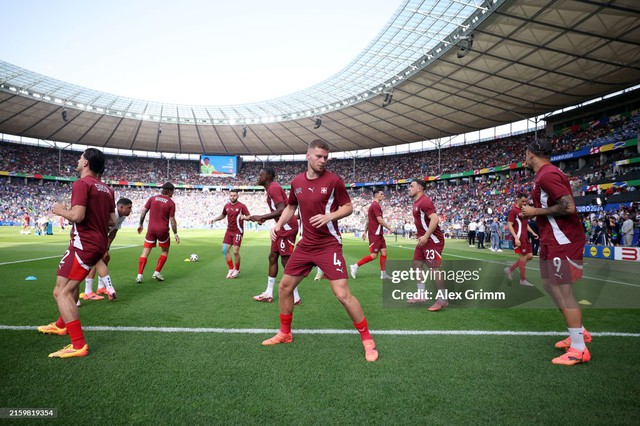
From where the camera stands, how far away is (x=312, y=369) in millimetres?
3426

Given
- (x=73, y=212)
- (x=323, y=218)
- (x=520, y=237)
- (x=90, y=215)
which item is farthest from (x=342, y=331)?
(x=520, y=237)

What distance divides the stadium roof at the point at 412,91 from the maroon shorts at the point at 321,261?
22.5m

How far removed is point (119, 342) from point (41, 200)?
205 ft

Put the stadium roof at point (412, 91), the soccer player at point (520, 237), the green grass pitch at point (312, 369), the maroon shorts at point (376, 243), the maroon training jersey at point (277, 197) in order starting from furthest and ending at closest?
the stadium roof at point (412, 91) → the maroon shorts at point (376, 243) → the soccer player at point (520, 237) → the maroon training jersey at point (277, 197) → the green grass pitch at point (312, 369)

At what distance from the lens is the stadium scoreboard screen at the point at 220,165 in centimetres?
6425

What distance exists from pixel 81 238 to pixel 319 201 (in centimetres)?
268

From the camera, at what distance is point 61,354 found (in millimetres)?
3621

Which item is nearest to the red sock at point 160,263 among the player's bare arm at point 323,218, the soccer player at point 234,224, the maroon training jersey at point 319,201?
the soccer player at point 234,224

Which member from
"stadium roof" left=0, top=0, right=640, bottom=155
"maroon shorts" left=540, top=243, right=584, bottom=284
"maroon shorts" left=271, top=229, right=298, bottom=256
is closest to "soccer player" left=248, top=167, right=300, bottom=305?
"maroon shorts" left=271, top=229, right=298, bottom=256

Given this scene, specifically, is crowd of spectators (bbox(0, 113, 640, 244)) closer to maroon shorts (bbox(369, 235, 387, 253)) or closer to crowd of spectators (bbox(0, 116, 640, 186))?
crowd of spectators (bbox(0, 116, 640, 186))

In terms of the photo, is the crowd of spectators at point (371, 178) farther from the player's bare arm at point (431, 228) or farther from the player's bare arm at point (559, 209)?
the player's bare arm at point (559, 209)

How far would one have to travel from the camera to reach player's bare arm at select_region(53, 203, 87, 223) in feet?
12.2

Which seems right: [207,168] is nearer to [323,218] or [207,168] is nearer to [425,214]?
[425,214]

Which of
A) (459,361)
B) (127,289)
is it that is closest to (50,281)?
(127,289)
